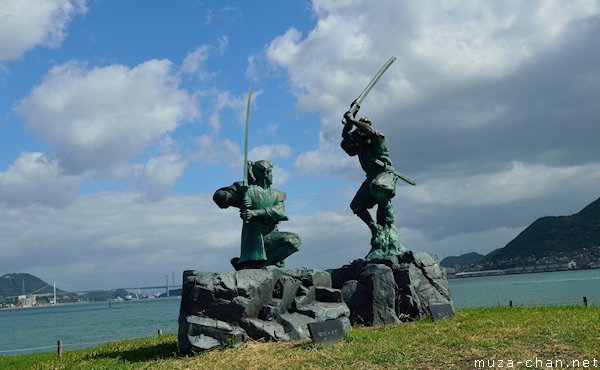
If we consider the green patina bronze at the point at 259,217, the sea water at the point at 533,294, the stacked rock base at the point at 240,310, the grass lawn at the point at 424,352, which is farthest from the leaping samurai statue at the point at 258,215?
the sea water at the point at 533,294

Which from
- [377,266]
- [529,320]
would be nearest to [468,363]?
[529,320]

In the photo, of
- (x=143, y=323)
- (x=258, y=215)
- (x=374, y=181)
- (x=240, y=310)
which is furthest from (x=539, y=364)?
(x=143, y=323)

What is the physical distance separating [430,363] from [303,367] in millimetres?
1688

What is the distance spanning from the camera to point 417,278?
45.4 feet

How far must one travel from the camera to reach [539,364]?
7.33 meters

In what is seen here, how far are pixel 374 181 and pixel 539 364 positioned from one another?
8.28 m

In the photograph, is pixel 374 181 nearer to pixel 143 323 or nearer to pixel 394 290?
pixel 394 290

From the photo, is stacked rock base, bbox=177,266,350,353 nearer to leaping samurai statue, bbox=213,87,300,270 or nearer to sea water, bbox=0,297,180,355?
leaping samurai statue, bbox=213,87,300,270

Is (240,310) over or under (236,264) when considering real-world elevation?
under

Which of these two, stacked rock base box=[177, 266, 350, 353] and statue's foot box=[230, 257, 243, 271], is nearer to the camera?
stacked rock base box=[177, 266, 350, 353]

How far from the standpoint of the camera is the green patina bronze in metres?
11.2

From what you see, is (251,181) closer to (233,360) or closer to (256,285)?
(256,285)

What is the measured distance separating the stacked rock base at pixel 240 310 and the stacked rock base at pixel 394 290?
2268 mm

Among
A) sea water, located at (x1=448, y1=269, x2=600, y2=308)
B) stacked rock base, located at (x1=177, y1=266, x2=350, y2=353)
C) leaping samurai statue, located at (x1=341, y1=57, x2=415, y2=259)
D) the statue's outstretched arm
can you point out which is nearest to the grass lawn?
stacked rock base, located at (x1=177, y1=266, x2=350, y2=353)
